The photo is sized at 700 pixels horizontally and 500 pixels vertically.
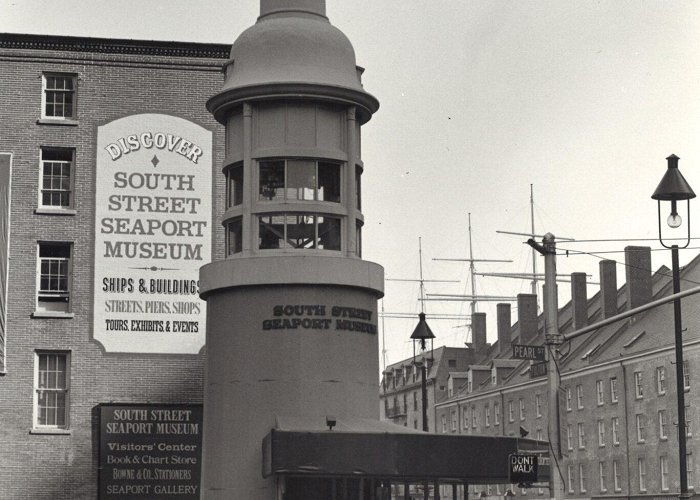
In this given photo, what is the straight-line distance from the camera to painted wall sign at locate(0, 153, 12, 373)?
4225 cm

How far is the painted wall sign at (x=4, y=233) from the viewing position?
42250 millimetres

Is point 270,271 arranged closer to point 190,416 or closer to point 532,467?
point 532,467

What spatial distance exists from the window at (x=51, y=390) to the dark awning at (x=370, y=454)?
21.7m

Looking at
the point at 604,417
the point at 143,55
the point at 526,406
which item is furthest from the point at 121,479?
the point at 526,406

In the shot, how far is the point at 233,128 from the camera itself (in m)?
25.1

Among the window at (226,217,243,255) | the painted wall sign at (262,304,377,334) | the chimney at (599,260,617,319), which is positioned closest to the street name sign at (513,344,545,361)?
the painted wall sign at (262,304,377,334)

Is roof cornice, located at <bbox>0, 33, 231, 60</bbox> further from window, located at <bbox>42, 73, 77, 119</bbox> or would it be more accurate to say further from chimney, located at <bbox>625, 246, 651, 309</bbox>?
chimney, located at <bbox>625, 246, 651, 309</bbox>

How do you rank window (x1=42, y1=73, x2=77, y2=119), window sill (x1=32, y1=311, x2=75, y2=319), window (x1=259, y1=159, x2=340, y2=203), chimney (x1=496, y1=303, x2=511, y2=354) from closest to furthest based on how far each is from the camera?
window (x1=259, y1=159, x2=340, y2=203) → window sill (x1=32, y1=311, x2=75, y2=319) → window (x1=42, y1=73, x2=77, y2=119) → chimney (x1=496, y1=303, x2=511, y2=354)

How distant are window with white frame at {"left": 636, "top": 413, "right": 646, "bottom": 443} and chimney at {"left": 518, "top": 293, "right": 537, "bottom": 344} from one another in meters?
31.4

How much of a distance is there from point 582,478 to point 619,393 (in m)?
9.85

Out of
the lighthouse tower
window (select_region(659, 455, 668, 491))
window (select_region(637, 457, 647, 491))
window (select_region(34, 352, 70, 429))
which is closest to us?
the lighthouse tower

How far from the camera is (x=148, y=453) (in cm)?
4212

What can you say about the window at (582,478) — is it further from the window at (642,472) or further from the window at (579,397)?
the window at (642,472)

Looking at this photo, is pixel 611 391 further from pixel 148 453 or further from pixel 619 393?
pixel 148 453
